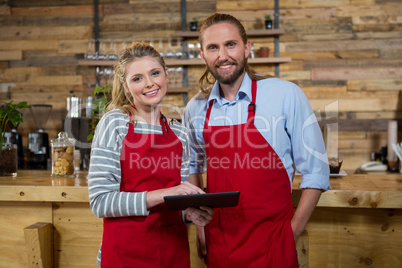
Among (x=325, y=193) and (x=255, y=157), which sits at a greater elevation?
(x=255, y=157)

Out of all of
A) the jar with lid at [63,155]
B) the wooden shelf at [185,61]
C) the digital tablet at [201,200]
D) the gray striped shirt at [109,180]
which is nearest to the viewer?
the digital tablet at [201,200]

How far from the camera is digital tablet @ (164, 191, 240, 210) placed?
46.4 inches

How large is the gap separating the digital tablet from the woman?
58mm

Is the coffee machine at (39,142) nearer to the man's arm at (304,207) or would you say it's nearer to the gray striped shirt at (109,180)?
the gray striped shirt at (109,180)

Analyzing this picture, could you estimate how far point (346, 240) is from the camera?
182 centimetres

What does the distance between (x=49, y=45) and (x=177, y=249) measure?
368 centimetres

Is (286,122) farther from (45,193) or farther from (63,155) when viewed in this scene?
(63,155)

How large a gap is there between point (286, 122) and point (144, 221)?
65 cm

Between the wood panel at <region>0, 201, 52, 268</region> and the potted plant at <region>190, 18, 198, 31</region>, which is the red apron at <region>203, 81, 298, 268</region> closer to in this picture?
the wood panel at <region>0, 201, 52, 268</region>

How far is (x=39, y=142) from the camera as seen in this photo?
382cm

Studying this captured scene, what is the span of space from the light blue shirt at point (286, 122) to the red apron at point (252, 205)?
1.4 inches

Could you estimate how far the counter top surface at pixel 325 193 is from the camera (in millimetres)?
1692

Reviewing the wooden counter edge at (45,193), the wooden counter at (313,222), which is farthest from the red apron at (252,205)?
the wooden counter edge at (45,193)

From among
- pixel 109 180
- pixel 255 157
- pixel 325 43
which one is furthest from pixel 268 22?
pixel 109 180
